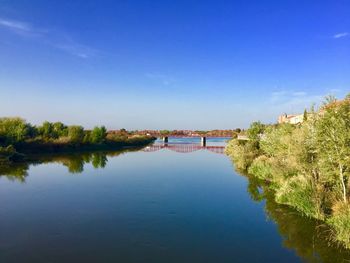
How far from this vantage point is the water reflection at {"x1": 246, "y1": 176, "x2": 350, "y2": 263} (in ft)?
45.2

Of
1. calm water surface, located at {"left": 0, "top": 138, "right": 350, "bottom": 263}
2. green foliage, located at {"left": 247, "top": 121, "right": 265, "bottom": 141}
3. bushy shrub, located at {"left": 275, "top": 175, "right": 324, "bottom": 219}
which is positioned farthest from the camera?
green foliage, located at {"left": 247, "top": 121, "right": 265, "bottom": 141}

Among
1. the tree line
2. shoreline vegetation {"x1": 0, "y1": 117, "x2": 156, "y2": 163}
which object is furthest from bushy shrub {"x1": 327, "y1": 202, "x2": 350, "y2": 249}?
the tree line

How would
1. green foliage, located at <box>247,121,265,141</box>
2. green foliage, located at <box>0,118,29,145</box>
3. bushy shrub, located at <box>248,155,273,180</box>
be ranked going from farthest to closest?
green foliage, located at <box>0,118,29,145</box>
green foliage, located at <box>247,121,265,141</box>
bushy shrub, located at <box>248,155,273,180</box>

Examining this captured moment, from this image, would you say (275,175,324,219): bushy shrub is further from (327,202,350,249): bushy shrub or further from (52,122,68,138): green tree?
(52,122,68,138): green tree

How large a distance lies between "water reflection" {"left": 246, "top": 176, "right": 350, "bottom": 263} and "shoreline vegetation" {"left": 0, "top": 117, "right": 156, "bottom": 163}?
126ft

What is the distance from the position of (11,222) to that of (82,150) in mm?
55164

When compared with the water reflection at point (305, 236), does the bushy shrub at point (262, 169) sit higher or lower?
higher

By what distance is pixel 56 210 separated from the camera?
21125mm

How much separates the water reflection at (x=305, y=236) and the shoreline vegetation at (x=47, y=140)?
38.3 m

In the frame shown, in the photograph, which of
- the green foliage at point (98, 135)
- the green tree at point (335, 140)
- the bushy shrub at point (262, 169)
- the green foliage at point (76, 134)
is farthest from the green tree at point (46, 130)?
the green tree at point (335, 140)

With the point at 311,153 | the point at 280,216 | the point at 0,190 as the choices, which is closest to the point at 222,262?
the point at 280,216

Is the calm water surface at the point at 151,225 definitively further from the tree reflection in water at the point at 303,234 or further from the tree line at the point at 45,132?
the tree line at the point at 45,132

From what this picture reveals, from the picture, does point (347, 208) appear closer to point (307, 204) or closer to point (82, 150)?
point (307, 204)

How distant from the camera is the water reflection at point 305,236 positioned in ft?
45.2
